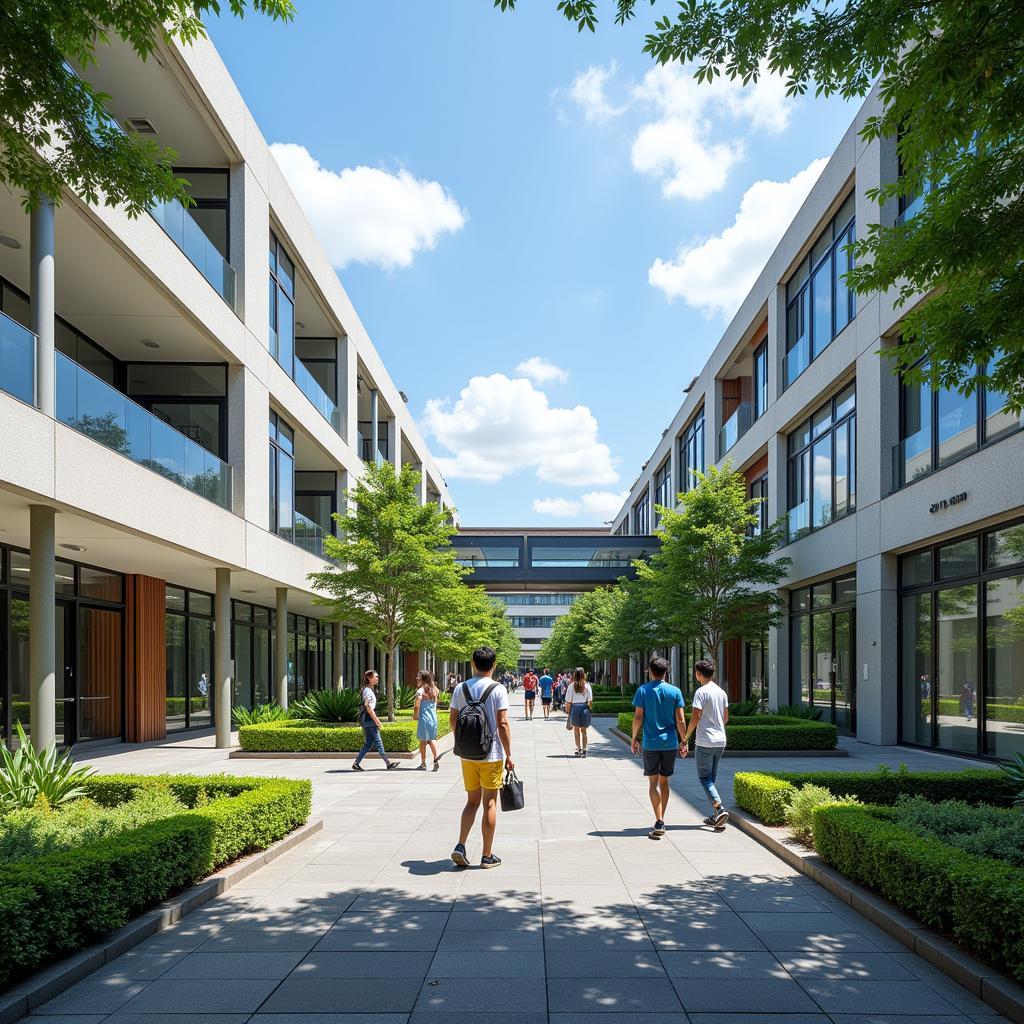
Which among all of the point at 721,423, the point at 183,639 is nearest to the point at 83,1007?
the point at 183,639

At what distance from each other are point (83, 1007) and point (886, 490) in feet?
60.6

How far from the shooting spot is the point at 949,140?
6688mm

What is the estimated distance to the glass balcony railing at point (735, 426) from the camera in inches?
1294

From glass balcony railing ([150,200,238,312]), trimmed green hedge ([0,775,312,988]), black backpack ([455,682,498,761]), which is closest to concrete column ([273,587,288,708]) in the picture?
glass balcony railing ([150,200,238,312])

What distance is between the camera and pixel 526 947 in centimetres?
611

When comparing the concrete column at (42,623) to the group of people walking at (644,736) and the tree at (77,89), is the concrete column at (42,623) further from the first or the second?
the tree at (77,89)

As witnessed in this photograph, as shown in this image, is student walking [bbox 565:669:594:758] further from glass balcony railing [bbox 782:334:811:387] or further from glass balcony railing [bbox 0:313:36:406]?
glass balcony railing [bbox 782:334:811:387]

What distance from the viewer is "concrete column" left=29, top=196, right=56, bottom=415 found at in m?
12.6

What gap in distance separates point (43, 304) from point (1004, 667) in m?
15.4

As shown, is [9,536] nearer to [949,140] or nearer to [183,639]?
[183,639]

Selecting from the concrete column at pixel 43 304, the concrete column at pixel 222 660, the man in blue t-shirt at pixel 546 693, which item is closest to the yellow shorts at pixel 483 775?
the concrete column at pixel 43 304

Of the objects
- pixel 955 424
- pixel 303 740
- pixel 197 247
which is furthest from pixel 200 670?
pixel 955 424

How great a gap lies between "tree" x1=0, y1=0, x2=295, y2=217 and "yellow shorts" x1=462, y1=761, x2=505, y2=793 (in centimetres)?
525

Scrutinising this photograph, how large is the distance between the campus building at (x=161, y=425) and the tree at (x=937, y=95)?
945 cm
